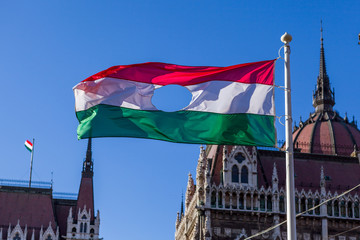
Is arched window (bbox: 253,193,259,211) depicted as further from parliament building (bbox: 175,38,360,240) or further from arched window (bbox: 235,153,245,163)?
arched window (bbox: 235,153,245,163)

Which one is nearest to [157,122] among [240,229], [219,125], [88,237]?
[219,125]

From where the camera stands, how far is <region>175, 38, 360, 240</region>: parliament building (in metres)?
78.6

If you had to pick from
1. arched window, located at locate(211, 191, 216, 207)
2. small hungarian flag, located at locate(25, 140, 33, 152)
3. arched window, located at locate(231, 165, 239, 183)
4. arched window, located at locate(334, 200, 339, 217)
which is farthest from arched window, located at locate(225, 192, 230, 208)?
small hungarian flag, located at locate(25, 140, 33, 152)

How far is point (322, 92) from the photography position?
106875 mm

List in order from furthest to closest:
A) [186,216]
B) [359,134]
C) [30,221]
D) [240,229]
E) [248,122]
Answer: [30,221]
[359,134]
[186,216]
[240,229]
[248,122]

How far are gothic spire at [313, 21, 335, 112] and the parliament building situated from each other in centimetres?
1524

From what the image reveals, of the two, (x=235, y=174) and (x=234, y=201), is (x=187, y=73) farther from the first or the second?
(x=235, y=174)

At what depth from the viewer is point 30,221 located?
351 ft

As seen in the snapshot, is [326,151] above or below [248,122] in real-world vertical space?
above

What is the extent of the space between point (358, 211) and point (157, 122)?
57082mm

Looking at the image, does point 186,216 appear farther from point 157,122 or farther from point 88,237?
point 157,122

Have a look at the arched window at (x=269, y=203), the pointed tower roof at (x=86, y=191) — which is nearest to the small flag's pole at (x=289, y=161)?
the arched window at (x=269, y=203)

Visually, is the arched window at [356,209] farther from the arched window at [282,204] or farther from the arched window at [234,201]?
the arched window at [234,201]

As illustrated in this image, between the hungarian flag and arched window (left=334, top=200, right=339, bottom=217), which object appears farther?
arched window (left=334, top=200, right=339, bottom=217)
